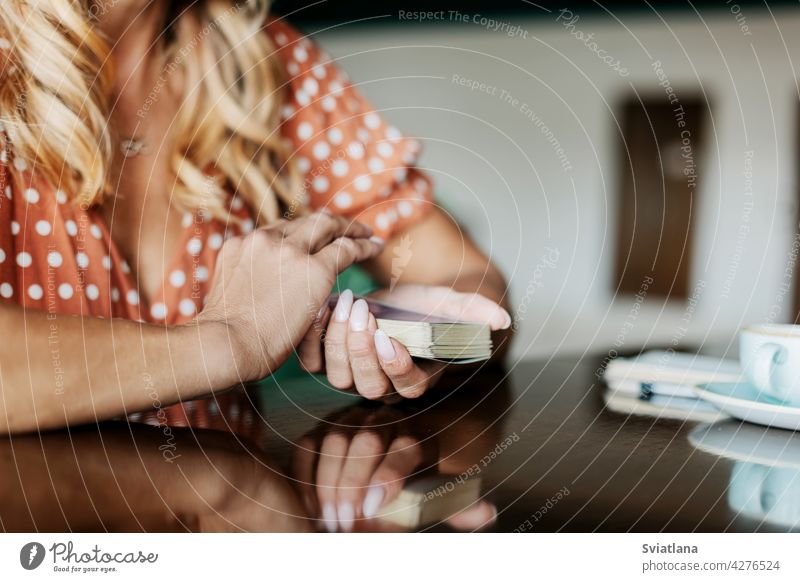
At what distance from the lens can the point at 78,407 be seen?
31cm

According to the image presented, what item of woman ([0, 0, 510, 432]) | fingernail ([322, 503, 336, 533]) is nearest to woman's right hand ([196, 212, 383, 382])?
woman ([0, 0, 510, 432])

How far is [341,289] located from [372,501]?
8.0 inches

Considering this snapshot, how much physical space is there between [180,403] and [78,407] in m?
0.05

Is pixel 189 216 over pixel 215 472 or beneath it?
over

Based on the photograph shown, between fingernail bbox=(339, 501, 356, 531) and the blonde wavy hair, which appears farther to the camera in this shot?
the blonde wavy hair

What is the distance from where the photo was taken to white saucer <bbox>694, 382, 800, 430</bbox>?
0.30m

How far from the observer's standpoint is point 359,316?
402 millimetres

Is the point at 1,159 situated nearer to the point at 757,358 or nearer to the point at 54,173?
the point at 54,173

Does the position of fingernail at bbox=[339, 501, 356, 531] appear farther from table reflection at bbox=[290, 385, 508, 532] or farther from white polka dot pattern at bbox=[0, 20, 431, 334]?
white polka dot pattern at bbox=[0, 20, 431, 334]

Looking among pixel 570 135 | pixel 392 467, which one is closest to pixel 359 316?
pixel 392 467

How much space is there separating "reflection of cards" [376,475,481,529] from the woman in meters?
0.13

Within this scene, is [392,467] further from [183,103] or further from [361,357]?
[183,103]

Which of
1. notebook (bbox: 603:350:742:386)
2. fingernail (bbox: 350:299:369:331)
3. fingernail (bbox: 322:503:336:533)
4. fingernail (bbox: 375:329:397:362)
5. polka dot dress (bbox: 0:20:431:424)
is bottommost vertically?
fingernail (bbox: 322:503:336:533)
